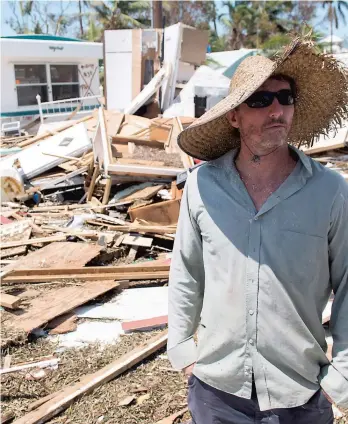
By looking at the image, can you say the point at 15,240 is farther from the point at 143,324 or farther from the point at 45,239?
the point at 143,324

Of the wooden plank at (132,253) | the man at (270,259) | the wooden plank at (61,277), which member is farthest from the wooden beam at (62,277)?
the man at (270,259)

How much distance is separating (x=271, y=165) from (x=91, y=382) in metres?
2.47

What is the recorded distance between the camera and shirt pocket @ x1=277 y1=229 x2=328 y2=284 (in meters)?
1.67

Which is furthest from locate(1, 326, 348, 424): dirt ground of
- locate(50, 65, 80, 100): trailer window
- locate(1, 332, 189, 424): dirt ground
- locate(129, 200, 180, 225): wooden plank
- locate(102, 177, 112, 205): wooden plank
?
locate(50, 65, 80, 100): trailer window

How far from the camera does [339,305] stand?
176 cm

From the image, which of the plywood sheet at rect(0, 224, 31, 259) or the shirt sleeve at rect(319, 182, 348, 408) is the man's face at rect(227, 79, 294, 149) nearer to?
the shirt sleeve at rect(319, 182, 348, 408)

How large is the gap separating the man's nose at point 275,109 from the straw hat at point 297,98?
0.12m

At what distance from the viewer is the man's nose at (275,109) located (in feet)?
5.72

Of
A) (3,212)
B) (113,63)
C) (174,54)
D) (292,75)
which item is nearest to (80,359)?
(292,75)

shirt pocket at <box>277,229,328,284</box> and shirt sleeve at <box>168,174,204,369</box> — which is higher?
shirt pocket at <box>277,229,328,284</box>

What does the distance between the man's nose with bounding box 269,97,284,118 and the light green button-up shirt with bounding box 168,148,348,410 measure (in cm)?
20

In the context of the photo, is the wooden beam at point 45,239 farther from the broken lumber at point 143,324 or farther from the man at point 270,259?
the man at point 270,259

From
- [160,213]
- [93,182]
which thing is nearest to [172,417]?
[160,213]

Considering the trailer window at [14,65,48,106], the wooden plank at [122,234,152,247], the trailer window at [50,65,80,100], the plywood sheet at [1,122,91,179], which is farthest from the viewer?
the trailer window at [50,65,80,100]
